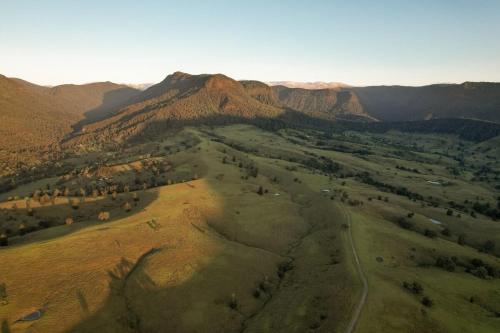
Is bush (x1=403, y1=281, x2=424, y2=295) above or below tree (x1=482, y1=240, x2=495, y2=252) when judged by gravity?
above

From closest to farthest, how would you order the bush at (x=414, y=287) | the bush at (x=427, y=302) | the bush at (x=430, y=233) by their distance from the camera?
the bush at (x=427, y=302) → the bush at (x=414, y=287) → the bush at (x=430, y=233)

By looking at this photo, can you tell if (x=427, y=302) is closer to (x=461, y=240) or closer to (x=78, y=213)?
(x=461, y=240)

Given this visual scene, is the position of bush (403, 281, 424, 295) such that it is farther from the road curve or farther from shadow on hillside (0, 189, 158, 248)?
shadow on hillside (0, 189, 158, 248)

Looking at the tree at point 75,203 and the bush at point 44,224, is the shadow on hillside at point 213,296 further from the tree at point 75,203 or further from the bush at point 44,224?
the tree at point 75,203

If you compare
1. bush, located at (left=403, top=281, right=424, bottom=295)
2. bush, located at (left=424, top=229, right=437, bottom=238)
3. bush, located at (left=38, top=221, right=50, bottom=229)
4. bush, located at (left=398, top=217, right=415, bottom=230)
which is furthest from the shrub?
bush, located at (left=38, top=221, right=50, bottom=229)

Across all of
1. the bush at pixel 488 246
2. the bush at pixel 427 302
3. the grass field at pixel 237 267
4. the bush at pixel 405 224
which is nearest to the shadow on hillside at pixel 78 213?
the grass field at pixel 237 267

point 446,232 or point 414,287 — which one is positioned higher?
point 414,287

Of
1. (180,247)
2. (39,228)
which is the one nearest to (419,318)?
(180,247)

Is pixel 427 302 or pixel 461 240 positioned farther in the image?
pixel 461 240

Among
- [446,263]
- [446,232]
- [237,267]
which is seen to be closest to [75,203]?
[237,267]
